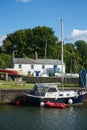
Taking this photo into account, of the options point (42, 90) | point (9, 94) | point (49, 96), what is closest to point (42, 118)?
point (49, 96)

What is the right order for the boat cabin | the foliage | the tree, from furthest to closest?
1. the tree
2. the foliage
3. the boat cabin

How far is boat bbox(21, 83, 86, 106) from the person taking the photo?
48.3m

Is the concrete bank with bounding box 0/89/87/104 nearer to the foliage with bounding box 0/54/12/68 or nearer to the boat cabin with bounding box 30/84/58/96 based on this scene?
the boat cabin with bounding box 30/84/58/96

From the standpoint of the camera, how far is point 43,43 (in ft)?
385

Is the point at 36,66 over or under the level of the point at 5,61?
under

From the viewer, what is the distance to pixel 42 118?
4044 centimetres

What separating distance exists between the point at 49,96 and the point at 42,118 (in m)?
8.18

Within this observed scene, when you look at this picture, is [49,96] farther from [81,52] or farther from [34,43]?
[81,52]

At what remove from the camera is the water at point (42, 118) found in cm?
3597

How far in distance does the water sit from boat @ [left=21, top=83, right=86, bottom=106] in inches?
48.3

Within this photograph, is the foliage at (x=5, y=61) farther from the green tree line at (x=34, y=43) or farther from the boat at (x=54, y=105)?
the boat at (x=54, y=105)

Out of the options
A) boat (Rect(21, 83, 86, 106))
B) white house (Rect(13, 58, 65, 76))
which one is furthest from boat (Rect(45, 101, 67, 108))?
white house (Rect(13, 58, 65, 76))

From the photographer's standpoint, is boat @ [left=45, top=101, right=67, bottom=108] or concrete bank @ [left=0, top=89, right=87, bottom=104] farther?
concrete bank @ [left=0, top=89, right=87, bottom=104]

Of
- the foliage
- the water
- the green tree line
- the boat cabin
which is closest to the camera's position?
the water
